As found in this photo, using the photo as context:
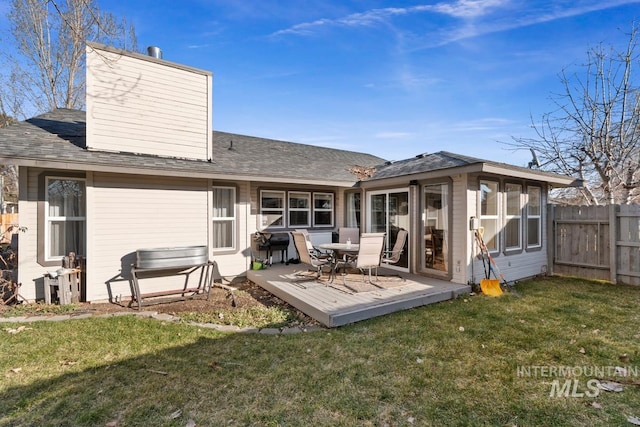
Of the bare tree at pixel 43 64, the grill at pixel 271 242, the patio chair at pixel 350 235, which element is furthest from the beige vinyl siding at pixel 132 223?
the bare tree at pixel 43 64

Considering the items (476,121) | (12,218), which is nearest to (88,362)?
(476,121)

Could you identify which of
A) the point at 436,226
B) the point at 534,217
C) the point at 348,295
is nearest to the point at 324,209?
the point at 436,226

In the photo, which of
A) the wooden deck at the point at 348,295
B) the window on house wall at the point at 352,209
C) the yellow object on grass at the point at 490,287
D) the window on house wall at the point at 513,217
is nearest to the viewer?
the wooden deck at the point at 348,295

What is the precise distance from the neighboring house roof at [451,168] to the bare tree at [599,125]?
6.96 ft

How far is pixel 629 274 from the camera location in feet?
23.0

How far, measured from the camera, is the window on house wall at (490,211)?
6.84m

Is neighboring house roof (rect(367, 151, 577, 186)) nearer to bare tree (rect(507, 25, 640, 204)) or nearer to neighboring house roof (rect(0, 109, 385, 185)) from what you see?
neighboring house roof (rect(0, 109, 385, 185))

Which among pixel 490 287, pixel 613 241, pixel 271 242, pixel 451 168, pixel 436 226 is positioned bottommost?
pixel 490 287

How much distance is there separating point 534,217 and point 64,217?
11.0 meters

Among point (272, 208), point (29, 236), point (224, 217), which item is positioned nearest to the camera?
point (29, 236)

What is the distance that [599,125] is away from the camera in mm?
9688

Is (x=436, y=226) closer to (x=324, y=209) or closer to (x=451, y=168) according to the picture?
(x=451, y=168)

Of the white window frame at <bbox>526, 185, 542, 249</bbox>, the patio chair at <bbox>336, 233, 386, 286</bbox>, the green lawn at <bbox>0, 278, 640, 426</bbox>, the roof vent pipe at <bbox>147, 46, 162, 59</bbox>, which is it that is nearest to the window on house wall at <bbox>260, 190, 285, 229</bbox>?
the patio chair at <bbox>336, 233, 386, 286</bbox>

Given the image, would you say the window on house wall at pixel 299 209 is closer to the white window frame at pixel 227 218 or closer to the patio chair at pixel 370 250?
the white window frame at pixel 227 218
